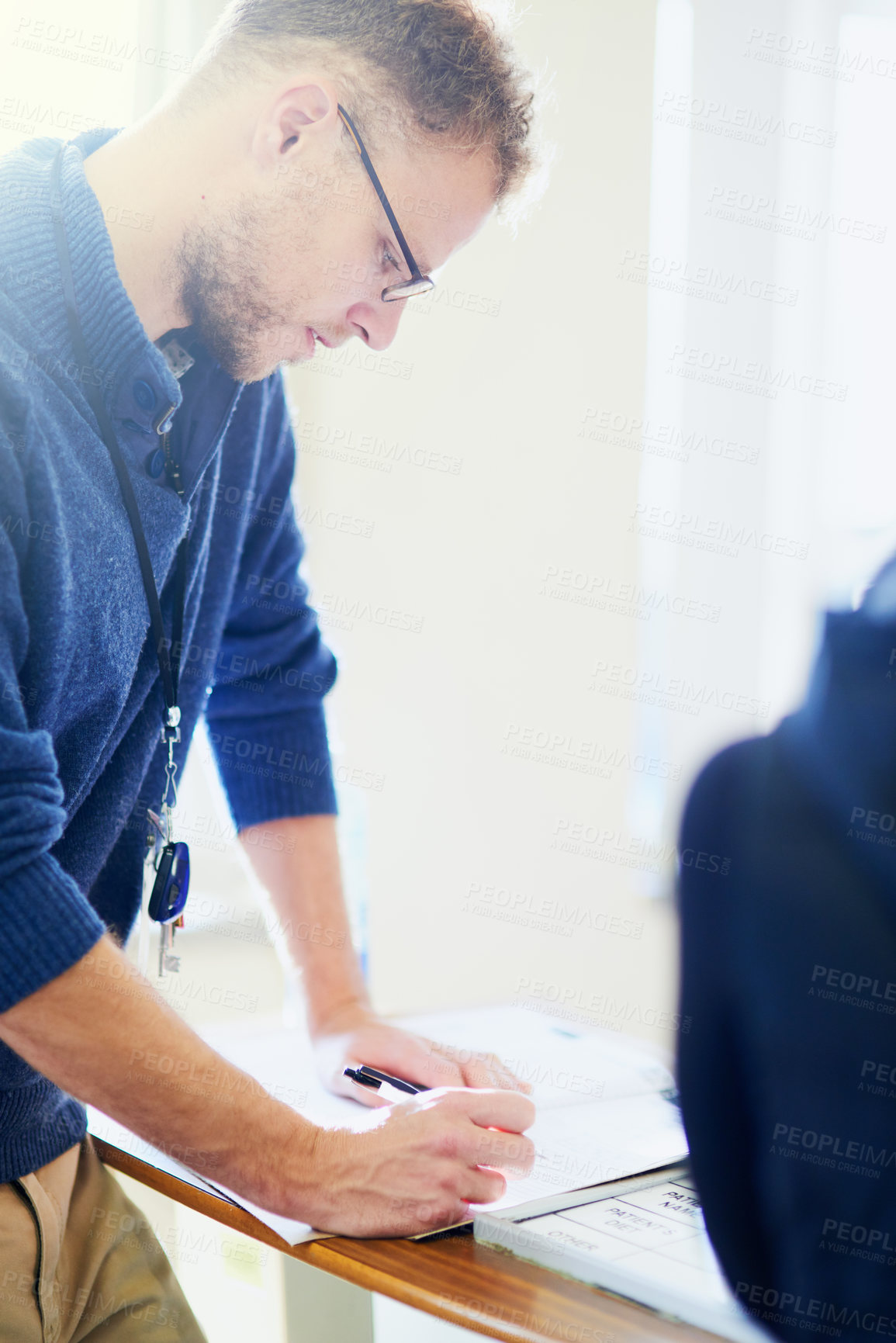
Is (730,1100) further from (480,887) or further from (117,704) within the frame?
(480,887)

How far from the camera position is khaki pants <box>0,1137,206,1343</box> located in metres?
0.83

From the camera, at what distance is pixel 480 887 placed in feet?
8.51

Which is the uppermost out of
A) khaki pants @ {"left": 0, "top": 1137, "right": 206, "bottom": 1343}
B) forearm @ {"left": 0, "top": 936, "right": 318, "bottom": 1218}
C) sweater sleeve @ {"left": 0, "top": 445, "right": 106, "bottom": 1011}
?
sweater sleeve @ {"left": 0, "top": 445, "right": 106, "bottom": 1011}

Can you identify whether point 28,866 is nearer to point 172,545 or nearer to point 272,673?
point 172,545

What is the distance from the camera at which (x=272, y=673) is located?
1.20 m

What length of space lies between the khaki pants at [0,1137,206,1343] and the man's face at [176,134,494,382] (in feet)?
2.39

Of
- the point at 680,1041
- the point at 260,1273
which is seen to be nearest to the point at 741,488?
the point at 260,1273

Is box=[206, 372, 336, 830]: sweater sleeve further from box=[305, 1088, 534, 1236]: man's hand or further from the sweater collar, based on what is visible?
box=[305, 1088, 534, 1236]: man's hand

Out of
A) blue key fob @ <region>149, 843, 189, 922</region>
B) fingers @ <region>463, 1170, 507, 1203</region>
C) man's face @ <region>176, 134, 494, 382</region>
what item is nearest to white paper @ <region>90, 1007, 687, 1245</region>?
fingers @ <region>463, 1170, 507, 1203</region>

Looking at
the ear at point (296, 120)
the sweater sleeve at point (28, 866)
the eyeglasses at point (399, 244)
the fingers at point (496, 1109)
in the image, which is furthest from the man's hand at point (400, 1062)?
the ear at point (296, 120)

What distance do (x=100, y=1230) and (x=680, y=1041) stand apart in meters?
0.60

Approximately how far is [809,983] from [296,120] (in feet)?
2.65

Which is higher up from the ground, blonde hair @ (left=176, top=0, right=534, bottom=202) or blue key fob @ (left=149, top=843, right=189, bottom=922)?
blonde hair @ (left=176, top=0, right=534, bottom=202)

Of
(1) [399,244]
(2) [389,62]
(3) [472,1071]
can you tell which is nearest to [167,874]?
(3) [472,1071]
